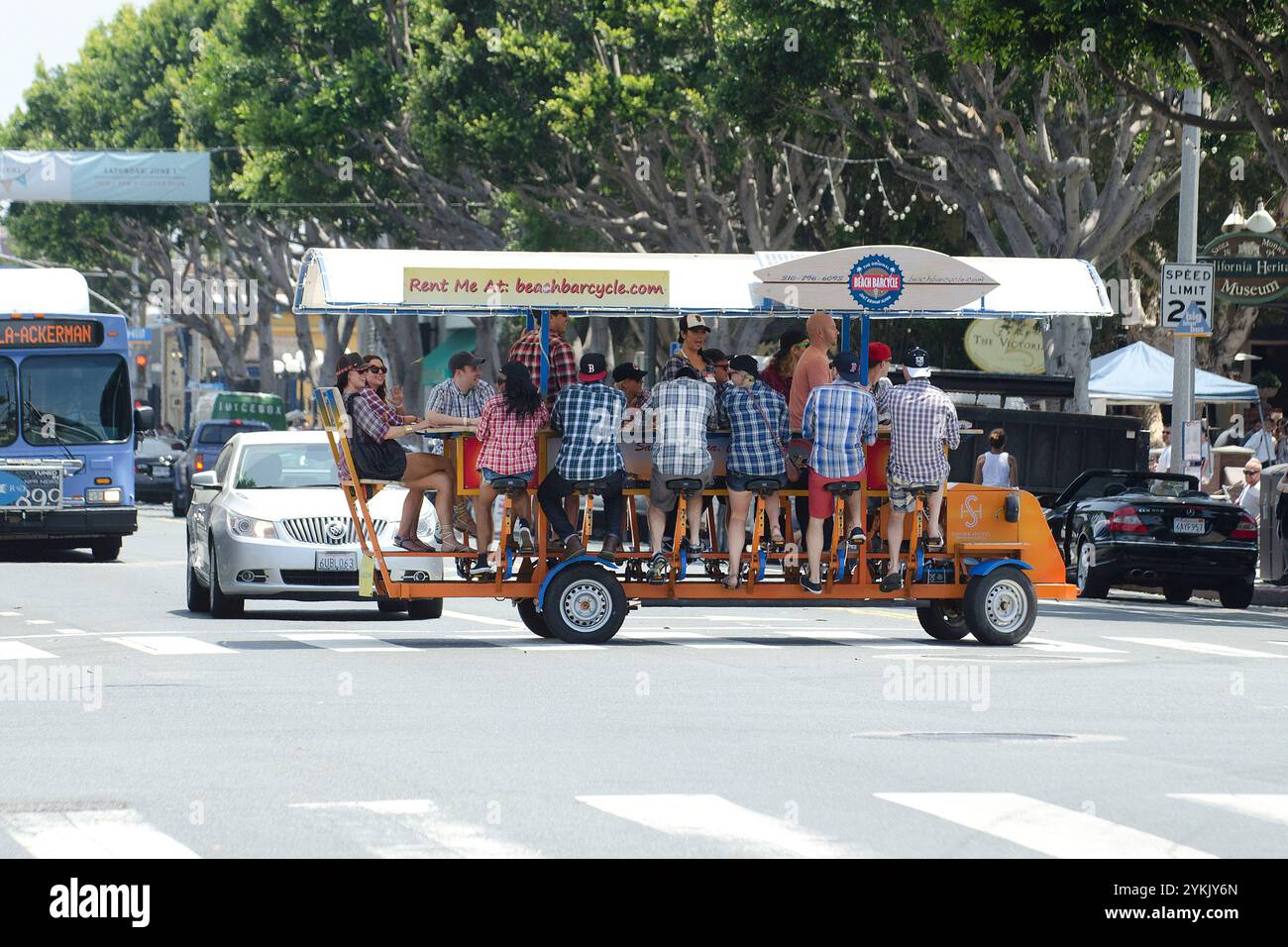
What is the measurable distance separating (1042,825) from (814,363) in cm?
834

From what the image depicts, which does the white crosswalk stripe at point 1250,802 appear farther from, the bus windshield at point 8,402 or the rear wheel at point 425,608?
the bus windshield at point 8,402

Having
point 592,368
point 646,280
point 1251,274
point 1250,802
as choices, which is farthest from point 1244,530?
point 1250,802

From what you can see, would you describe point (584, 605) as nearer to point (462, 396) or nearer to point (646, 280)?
point (462, 396)

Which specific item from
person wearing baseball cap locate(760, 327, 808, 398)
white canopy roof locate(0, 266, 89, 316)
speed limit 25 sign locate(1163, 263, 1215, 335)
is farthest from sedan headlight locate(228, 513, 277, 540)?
speed limit 25 sign locate(1163, 263, 1215, 335)

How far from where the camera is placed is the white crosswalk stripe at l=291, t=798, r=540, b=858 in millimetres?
7664

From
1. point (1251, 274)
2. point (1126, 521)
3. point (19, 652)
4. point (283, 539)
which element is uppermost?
point (1251, 274)

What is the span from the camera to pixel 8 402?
27141 millimetres

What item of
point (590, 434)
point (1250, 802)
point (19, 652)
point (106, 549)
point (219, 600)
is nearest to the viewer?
point (1250, 802)

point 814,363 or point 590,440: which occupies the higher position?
point 814,363

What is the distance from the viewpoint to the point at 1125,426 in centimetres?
3303

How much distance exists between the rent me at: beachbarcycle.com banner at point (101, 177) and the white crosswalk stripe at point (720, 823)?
49.4 metres

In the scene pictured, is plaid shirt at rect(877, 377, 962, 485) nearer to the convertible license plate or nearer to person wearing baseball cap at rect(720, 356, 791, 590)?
person wearing baseball cap at rect(720, 356, 791, 590)

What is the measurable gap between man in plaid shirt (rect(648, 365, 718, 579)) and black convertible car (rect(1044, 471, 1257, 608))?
8680mm

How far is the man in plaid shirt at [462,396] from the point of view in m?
16.7
